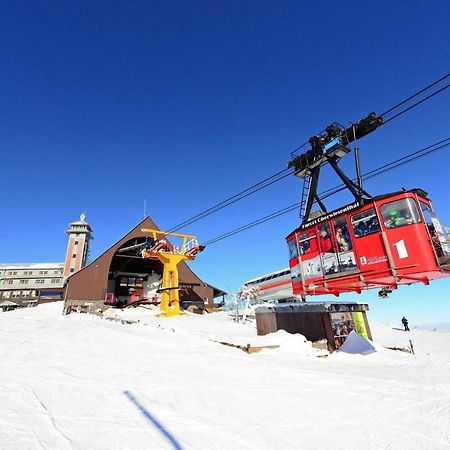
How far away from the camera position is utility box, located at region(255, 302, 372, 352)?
18.3 meters

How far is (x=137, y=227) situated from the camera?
1566 inches

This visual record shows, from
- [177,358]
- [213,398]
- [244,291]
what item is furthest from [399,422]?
[244,291]

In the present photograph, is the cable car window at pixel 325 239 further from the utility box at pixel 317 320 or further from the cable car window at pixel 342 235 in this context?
the utility box at pixel 317 320

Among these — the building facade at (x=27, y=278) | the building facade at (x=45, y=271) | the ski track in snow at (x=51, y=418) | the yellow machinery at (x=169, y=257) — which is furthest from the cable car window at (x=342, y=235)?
the building facade at (x=45, y=271)

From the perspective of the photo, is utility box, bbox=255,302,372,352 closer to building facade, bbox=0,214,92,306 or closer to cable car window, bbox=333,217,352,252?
cable car window, bbox=333,217,352,252

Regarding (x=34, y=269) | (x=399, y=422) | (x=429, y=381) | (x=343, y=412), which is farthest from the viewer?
(x=34, y=269)

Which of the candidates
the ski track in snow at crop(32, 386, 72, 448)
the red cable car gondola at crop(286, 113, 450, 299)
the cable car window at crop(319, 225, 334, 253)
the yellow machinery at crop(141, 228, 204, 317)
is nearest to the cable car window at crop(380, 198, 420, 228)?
the red cable car gondola at crop(286, 113, 450, 299)

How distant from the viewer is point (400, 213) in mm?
9188

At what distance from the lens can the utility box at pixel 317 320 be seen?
18344 millimetres

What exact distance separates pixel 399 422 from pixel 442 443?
0.86m

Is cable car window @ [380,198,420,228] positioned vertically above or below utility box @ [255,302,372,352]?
above

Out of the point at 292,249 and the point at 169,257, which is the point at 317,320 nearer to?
the point at 292,249

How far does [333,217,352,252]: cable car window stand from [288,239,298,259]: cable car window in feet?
7.07

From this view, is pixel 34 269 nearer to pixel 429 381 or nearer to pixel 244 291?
pixel 244 291
